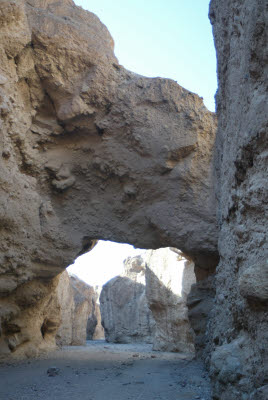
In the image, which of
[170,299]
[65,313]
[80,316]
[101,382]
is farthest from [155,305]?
[101,382]

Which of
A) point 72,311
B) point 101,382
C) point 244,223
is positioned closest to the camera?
point 244,223

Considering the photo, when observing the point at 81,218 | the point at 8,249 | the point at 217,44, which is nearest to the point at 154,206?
the point at 81,218

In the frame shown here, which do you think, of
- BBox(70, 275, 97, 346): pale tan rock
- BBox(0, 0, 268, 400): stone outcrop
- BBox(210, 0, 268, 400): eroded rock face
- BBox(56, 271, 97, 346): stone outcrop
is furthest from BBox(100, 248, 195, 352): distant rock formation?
BBox(210, 0, 268, 400): eroded rock face

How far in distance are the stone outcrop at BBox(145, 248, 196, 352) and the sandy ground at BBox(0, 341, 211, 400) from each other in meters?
4.29

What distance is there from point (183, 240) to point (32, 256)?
237cm

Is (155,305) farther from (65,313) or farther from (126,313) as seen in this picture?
(126,313)

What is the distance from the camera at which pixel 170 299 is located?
10.3 metres

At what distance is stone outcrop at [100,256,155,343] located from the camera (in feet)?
47.8

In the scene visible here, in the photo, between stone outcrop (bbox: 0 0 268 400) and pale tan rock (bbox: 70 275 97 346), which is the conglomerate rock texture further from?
pale tan rock (bbox: 70 275 97 346)

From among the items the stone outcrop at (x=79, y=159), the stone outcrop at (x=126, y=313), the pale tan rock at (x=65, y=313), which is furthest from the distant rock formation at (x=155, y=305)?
the stone outcrop at (x=79, y=159)

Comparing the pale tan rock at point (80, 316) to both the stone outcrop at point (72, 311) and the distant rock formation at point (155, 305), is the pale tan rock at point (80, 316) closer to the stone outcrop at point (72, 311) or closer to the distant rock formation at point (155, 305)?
the stone outcrop at point (72, 311)


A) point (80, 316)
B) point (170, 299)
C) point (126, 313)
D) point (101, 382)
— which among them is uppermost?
point (170, 299)

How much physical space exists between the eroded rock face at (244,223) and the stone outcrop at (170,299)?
7095 mm

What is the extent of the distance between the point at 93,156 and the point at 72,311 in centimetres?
677
